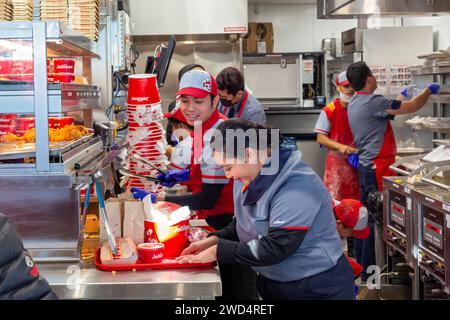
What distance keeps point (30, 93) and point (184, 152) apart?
123 cm

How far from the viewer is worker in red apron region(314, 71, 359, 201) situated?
18.5 feet

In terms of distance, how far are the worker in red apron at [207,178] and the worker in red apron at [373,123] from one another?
7.65 feet

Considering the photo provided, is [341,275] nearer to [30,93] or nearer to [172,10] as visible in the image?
[30,93]

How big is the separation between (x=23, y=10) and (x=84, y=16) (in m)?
0.54

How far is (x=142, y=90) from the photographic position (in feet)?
12.3

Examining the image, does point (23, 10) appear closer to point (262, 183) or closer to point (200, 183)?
point (200, 183)

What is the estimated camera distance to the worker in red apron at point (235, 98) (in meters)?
4.68

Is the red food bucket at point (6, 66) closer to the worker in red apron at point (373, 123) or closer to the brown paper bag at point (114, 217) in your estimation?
the brown paper bag at point (114, 217)

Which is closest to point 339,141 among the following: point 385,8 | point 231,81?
point 231,81

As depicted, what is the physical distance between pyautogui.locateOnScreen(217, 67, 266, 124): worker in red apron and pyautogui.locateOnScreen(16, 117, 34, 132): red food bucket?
209 cm

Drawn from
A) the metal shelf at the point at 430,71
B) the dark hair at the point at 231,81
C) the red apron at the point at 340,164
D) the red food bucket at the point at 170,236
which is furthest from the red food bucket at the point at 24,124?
the metal shelf at the point at 430,71

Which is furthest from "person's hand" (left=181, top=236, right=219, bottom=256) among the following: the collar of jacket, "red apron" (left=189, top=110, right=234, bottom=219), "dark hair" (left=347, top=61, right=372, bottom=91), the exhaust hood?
"dark hair" (left=347, top=61, right=372, bottom=91)

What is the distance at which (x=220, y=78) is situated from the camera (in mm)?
4715

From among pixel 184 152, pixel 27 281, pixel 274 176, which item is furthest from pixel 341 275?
pixel 184 152
